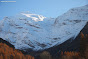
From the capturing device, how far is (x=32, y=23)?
120 m

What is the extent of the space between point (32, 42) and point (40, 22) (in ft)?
109

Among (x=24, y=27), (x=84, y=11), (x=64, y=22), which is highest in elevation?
(x=84, y=11)

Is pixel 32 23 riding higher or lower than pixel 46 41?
higher

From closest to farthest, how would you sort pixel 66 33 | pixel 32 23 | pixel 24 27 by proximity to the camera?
pixel 66 33 → pixel 24 27 → pixel 32 23

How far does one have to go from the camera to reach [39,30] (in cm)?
11350

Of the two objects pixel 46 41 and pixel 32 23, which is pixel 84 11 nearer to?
pixel 46 41

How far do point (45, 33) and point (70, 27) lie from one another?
2428 cm

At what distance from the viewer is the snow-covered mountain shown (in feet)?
316

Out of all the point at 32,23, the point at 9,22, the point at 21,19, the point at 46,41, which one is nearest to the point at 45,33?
the point at 46,41

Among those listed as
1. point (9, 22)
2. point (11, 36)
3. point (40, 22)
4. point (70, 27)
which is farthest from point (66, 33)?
point (9, 22)

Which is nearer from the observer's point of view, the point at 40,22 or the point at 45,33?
the point at 45,33

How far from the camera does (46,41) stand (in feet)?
330

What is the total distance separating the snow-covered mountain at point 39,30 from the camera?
9644cm

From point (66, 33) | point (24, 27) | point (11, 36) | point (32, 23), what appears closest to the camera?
point (66, 33)
